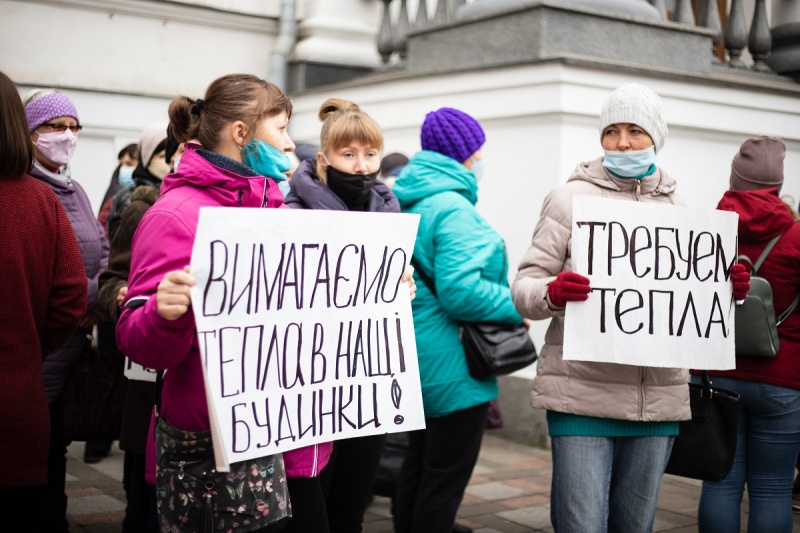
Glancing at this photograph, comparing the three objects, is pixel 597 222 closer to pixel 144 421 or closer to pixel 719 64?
pixel 144 421

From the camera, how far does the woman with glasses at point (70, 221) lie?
411cm

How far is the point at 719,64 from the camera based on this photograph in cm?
866

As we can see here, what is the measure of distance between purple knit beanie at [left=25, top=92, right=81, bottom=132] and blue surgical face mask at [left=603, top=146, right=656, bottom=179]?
225 centimetres

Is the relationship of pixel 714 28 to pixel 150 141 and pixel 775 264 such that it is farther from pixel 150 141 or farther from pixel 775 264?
pixel 150 141

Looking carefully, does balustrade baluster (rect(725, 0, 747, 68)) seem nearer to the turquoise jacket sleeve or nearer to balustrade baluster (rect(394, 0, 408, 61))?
balustrade baluster (rect(394, 0, 408, 61))

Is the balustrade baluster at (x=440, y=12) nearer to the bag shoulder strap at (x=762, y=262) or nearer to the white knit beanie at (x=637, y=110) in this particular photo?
the bag shoulder strap at (x=762, y=262)

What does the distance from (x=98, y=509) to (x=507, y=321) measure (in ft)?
7.88

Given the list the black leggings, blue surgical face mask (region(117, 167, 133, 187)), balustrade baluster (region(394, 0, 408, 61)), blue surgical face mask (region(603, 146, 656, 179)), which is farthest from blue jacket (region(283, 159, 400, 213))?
balustrade baluster (region(394, 0, 408, 61))

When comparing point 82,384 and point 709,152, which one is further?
point 709,152

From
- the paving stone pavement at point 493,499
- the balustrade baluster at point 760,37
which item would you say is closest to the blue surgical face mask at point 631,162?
the paving stone pavement at point 493,499

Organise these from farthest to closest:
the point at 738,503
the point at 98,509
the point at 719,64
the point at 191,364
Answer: the point at 719,64 → the point at 98,509 → the point at 738,503 → the point at 191,364

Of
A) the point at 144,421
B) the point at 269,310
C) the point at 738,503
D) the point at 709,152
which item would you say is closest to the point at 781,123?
the point at 709,152

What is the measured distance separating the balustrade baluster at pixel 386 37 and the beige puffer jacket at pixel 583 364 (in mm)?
6008

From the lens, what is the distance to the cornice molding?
8828mm
